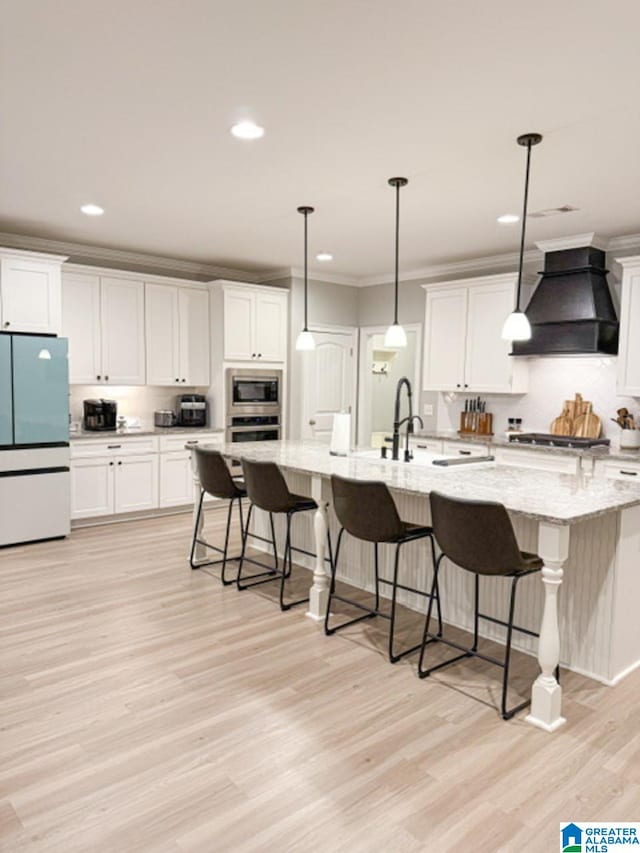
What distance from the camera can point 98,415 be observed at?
585cm

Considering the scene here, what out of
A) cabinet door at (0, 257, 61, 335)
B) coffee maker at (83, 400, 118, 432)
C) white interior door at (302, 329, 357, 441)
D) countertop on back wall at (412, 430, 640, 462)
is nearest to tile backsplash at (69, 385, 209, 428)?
coffee maker at (83, 400, 118, 432)

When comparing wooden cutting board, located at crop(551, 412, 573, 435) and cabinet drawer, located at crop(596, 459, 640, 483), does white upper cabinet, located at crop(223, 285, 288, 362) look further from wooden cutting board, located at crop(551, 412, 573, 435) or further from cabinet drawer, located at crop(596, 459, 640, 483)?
cabinet drawer, located at crop(596, 459, 640, 483)

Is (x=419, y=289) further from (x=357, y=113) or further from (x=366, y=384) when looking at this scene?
(x=357, y=113)

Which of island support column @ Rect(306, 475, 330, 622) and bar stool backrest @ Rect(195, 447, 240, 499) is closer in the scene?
island support column @ Rect(306, 475, 330, 622)

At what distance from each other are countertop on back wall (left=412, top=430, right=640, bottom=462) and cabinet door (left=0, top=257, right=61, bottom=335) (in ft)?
12.0

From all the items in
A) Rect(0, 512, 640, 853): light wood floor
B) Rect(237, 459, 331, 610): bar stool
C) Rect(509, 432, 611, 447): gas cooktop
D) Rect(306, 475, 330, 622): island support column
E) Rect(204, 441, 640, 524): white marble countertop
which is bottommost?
Rect(0, 512, 640, 853): light wood floor

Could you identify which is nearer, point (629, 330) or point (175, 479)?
point (629, 330)

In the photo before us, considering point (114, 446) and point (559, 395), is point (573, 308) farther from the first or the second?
point (114, 446)

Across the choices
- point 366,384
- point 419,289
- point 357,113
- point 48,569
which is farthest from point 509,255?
point 48,569

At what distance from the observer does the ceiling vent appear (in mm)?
4270

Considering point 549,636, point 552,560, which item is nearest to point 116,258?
point 552,560

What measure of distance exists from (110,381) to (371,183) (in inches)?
133

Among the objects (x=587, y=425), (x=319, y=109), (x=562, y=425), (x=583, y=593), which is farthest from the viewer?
(x=562, y=425)

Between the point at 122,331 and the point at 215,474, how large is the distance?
8.20 feet
